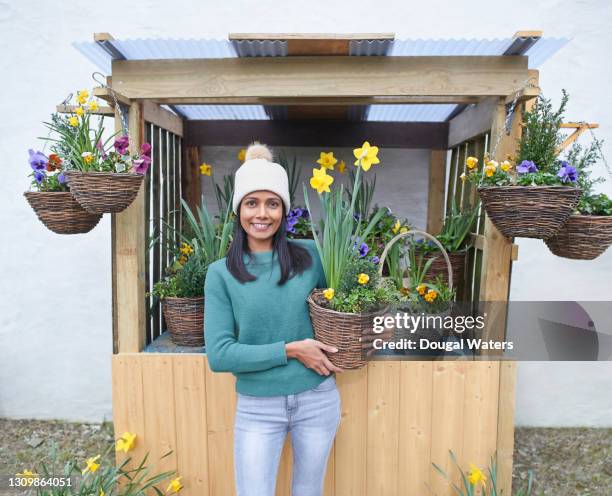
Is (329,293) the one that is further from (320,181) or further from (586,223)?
(586,223)

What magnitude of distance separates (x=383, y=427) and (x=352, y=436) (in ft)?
0.48

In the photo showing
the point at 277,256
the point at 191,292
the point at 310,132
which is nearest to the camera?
the point at 277,256

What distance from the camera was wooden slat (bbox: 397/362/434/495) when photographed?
202 cm

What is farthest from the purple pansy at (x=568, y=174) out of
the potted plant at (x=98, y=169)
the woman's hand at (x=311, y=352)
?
the potted plant at (x=98, y=169)

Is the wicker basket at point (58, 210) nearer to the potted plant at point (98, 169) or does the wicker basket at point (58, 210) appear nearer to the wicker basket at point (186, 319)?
the potted plant at point (98, 169)

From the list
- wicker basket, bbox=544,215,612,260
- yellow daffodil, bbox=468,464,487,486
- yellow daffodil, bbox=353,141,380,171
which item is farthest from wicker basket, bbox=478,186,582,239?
yellow daffodil, bbox=468,464,487,486

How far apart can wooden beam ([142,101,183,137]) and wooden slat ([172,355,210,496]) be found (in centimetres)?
119

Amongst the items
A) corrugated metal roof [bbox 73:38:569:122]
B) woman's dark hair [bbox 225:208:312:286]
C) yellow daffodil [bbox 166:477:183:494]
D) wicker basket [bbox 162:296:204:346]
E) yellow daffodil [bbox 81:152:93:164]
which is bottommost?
yellow daffodil [bbox 166:477:183:494]

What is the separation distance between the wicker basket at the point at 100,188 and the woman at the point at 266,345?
1.59ft

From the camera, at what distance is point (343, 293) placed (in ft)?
5.36

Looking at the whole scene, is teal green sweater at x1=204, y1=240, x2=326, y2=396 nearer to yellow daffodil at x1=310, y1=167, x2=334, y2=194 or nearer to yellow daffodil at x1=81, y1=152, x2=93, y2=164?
yellow daffodil at x1=310, y1=167, x2=334, y2=194

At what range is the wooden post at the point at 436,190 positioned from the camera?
123 inches

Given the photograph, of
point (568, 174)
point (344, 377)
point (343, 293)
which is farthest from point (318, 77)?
point (344, 377)

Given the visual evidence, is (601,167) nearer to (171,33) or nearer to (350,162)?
(350,162)
